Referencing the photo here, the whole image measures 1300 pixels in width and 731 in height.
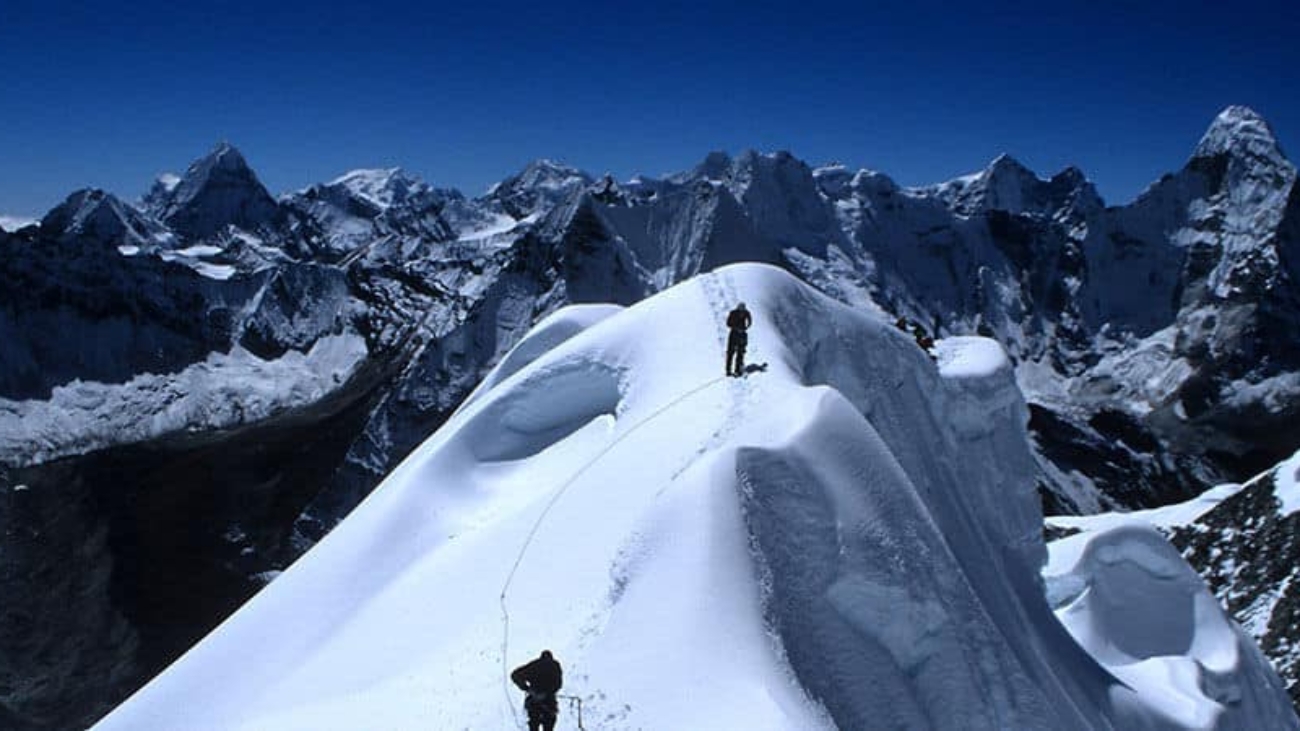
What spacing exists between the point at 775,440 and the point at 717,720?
678 cm

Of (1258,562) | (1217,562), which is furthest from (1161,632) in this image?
(1217,562)

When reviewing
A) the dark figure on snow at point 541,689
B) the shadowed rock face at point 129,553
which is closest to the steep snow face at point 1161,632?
the dark figure on snow at point 541,689

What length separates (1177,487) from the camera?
188m

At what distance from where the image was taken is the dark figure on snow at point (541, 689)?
14156mm

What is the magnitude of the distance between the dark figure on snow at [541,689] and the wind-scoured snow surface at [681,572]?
865 millimetres

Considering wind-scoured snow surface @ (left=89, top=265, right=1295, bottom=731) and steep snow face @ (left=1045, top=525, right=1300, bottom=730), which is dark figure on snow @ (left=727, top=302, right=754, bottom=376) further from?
steep snow face @ (left=1045, top=525, right=1300, bottom=730)

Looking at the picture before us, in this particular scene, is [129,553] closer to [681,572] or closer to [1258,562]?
[1258,562]

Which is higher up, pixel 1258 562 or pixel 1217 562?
pixel 1258 562

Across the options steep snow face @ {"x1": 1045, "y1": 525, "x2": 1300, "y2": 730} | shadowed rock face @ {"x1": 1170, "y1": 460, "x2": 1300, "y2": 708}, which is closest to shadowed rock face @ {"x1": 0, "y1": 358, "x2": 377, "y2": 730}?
steep snow face @ {"x1": 1045, "y1": 525, "x2": 1300, "y2": 730}

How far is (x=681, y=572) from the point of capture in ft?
56.1

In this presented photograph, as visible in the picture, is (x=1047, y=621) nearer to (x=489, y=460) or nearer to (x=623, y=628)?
(x=489, y=460)

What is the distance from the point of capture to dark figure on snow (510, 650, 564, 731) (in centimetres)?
1416

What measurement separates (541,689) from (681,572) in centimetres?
371

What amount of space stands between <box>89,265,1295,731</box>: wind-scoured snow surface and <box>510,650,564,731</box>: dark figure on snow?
2.84 ft
